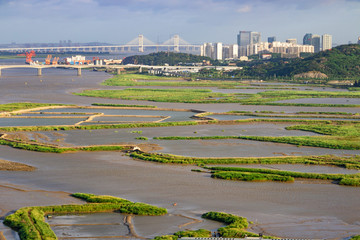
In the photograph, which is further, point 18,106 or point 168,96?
point 168,96

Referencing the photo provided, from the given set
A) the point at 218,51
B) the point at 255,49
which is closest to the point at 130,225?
the point at 218,51

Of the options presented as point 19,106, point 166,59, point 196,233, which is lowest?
point 196,233

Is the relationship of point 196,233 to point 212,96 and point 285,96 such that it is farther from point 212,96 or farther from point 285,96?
point 285,96

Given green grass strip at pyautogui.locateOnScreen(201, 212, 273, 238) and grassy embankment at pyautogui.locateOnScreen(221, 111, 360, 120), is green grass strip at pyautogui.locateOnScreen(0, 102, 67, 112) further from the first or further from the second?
green grass strip at pyautogui.locateOnScreen(201, 212, 273, 238)

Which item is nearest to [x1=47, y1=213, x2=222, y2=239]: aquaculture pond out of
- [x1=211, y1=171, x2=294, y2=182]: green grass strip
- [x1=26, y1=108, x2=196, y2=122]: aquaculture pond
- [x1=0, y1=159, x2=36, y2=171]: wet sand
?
[x1=211, y1=171, x2=294, y2=182]: green grass strip

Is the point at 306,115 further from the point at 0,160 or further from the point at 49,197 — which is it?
the point at 49,197

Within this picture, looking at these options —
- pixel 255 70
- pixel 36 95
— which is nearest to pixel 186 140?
pixel 36 95

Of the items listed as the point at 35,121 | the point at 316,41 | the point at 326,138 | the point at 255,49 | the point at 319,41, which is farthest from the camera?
the point at 316,41

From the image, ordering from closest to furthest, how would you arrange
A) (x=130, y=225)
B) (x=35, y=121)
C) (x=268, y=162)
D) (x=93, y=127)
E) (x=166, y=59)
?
(x=130, y=225)
(x=268, y=162)
(x=93, y=127)
(x=35, y=121)
(x=166, y=59)
